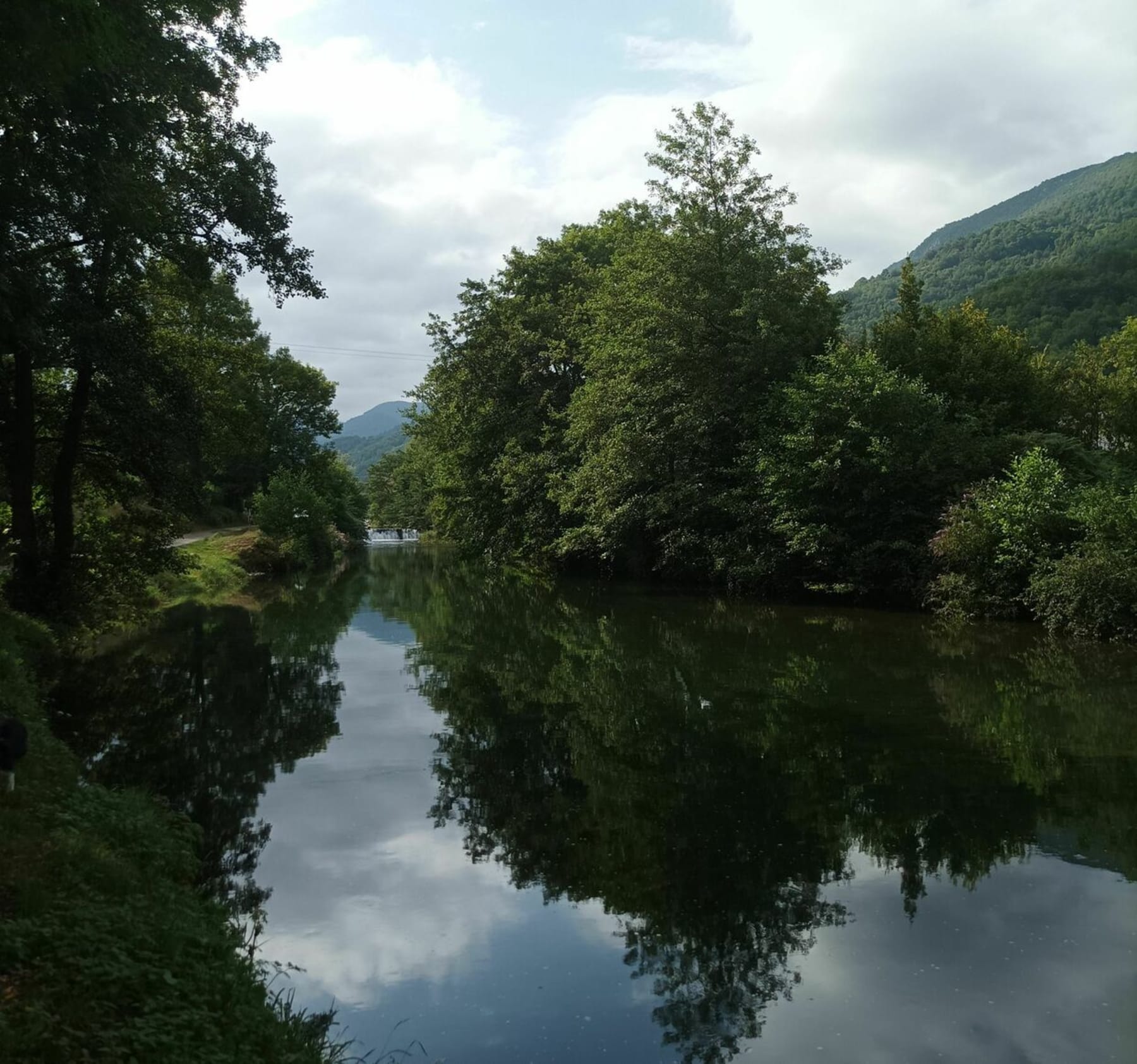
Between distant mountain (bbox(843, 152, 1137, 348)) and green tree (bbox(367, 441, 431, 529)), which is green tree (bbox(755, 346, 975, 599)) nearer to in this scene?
distant mountain (bbox(843, 152, 1137, 348))

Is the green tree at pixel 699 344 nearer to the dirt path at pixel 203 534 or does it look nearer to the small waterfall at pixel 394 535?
the dirt path at pixel 203 534

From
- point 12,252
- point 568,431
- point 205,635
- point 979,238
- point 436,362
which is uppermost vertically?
point 979,238

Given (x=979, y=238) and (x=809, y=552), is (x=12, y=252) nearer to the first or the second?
(x=809, y=552)

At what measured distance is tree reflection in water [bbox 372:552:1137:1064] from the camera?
7020 millimetres

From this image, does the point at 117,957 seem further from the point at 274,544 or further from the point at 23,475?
the point at 274,544

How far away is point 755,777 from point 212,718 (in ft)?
26.8

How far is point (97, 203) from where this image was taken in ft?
42.9

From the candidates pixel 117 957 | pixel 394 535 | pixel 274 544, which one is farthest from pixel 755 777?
pixel 394 535

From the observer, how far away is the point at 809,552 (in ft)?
83.9

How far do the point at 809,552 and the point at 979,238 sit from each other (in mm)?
109340

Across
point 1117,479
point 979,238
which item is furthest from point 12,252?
point 979,238

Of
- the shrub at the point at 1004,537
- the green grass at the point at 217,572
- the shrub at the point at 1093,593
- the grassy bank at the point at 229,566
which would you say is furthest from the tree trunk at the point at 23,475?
the shrub at the point at 1093,593

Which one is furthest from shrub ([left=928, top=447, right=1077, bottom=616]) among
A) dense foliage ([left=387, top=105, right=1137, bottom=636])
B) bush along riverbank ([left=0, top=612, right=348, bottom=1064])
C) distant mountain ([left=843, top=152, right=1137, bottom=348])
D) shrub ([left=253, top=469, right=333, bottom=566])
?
shrub ([left=253, top=469, right=333, bottom=566])

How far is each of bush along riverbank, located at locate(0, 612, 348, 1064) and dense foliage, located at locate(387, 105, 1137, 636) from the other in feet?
57.7
